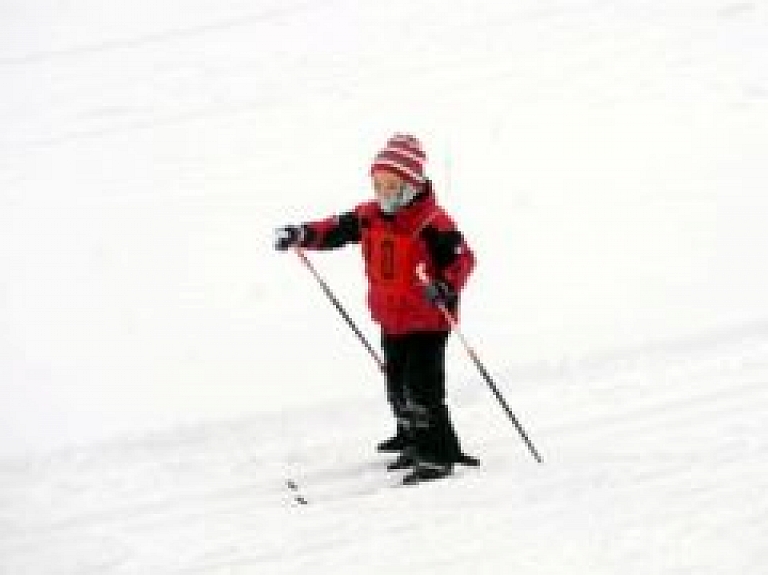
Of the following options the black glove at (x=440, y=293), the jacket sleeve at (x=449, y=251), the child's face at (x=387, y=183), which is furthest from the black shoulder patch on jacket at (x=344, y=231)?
the black glove at (x=440, y=293)

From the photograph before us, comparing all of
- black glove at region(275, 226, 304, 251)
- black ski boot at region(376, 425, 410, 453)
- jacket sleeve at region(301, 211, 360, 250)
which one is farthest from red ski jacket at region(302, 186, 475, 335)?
black ski boot at region(376, 425, 410, 453)

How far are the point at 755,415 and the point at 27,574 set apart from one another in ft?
12.4

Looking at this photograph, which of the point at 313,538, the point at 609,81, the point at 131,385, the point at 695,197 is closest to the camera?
the point at 313,538

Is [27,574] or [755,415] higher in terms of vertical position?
[755,415]

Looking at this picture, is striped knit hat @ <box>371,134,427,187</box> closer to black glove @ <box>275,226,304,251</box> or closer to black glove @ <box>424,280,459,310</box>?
black glove @ <box>424,280,459,310</box>

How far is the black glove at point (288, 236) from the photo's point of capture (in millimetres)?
7141

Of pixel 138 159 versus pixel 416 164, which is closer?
pixel 416 164

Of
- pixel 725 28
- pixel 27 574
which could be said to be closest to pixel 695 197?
pixel 725 28

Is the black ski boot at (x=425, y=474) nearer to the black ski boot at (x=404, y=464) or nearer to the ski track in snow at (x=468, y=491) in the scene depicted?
the ski track in snow at (x=468, y=491)

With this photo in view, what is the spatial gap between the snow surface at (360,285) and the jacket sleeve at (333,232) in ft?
4.08

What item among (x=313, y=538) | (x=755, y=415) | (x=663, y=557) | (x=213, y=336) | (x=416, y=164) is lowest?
(x=663, y=557)

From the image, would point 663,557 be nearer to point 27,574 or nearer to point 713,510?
point 713,510

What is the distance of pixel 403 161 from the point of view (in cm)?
673

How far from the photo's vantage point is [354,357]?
30.6 feet
